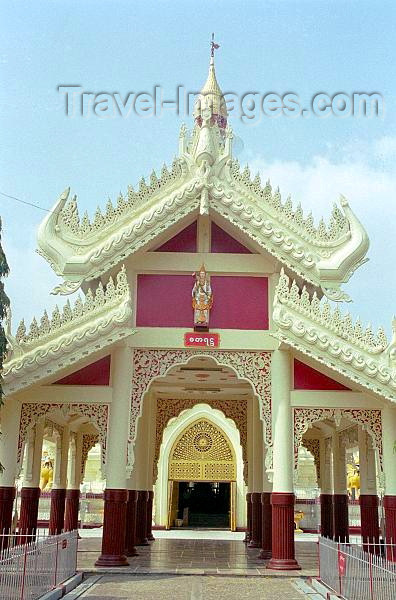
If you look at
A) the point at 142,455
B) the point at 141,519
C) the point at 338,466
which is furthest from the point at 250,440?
the point at 141,519

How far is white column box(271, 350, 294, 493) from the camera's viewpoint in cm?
Result: 1227

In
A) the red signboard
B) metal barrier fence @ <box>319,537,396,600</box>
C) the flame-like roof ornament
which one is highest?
the flame-like roof ornament

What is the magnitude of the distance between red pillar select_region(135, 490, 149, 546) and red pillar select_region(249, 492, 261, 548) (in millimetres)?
2771

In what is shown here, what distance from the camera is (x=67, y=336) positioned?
12086 mm

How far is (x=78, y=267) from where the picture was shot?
1291cm

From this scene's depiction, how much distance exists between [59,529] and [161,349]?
25.7 feet

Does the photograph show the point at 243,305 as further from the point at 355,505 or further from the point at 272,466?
the point at 355,505

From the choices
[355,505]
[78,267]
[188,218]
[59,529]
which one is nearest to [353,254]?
[188,218]

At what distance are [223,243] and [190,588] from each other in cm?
643

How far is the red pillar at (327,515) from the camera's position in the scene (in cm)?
1858

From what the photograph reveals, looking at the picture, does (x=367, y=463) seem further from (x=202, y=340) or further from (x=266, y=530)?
(x=202, y=340)

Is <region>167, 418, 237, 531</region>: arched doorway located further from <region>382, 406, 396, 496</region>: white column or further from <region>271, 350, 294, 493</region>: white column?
Answer: <region>382, 406, 396, 496</region>: white column

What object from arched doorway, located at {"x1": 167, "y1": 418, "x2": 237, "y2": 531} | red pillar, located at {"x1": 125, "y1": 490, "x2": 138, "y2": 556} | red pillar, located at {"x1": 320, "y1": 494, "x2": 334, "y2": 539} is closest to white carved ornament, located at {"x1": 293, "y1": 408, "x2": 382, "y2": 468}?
red pillar, located at {"x1": 125, "y1": 490, "x2": 138, "y2": 556}

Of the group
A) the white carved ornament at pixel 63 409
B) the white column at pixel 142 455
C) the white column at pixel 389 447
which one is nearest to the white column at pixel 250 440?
the white column at pixel 142 455
